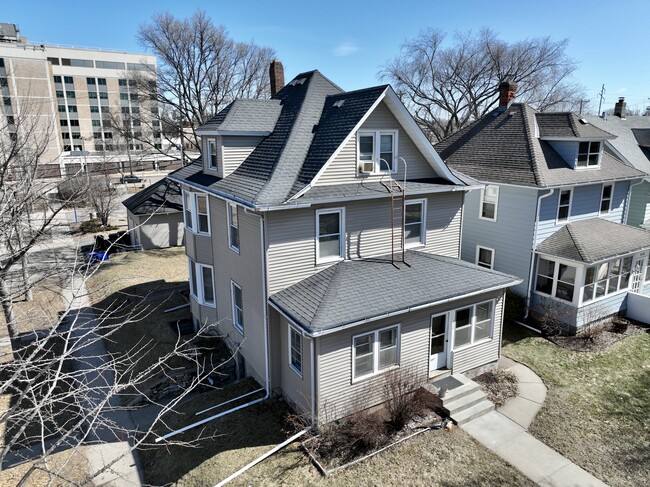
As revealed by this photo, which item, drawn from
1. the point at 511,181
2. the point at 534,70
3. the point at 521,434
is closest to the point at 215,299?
the point at 521,434

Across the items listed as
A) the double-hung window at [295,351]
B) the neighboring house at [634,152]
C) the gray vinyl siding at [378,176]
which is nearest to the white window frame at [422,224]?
the gray vinyl siding at [378,176]

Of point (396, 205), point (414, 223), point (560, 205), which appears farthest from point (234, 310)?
point (560, 205)

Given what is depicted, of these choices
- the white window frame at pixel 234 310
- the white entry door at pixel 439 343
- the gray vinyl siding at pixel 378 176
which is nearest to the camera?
the gray vinyl siding at pixel 378 176

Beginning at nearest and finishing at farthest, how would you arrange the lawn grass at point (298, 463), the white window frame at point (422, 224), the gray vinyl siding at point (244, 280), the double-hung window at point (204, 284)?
the lawn grass at point (298, 463) < the gray vinyl siding at point (244, 280) < the white window frame at point (422, 224) < the double-hung window at point (204, 284)

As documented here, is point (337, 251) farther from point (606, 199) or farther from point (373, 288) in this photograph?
point (606, 199)

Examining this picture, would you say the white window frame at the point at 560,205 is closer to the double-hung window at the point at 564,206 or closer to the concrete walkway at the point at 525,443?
the double-hung window at the point at 564,206
